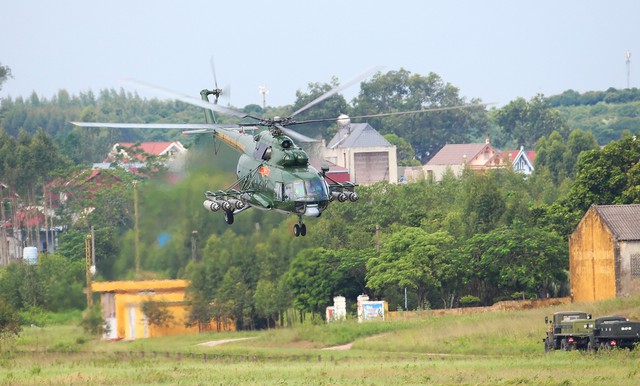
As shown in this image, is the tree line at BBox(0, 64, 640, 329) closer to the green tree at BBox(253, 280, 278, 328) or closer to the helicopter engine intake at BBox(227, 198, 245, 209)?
the green tree at BBox(253, 280, 278, 328)

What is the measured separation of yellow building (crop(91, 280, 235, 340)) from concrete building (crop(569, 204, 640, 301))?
25181 millimetres

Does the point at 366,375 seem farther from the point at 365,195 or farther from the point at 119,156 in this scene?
the point at 119,156

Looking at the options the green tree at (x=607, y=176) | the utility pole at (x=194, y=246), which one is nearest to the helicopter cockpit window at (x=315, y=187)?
the utility pole at (x=194, y=246)

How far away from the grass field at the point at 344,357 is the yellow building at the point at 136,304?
2.96 ft

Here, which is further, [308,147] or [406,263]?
[406,263]

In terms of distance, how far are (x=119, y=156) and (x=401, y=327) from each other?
88.2m

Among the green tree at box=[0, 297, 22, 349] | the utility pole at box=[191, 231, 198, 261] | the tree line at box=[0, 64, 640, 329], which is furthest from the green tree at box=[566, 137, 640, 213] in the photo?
the green tree at box=[0, 297, 22, 349]

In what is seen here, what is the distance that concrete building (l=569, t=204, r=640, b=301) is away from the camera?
9025 centimetres

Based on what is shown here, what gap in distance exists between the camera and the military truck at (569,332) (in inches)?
2603

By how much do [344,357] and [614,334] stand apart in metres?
14.7

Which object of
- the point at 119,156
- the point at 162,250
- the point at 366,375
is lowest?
the point at 366,375

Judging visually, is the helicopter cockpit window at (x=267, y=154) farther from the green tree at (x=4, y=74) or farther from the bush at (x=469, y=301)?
the green tree at (x=4, y=74)

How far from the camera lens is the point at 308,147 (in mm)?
77312

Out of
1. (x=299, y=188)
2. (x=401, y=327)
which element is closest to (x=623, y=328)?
(x=299, y=188)
